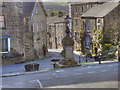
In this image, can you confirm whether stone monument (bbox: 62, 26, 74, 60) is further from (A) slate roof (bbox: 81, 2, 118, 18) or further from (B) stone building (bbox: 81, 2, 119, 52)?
(A) slate roof (bbox: 81, 2, 118, 18)

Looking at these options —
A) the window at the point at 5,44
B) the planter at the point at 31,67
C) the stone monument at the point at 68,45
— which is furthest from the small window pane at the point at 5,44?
the stone monument at the point at 68,45

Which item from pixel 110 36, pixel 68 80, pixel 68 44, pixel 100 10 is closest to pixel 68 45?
pixel 68 44

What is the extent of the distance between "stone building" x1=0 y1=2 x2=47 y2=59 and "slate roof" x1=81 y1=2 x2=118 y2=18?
9.22m

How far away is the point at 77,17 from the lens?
134ft

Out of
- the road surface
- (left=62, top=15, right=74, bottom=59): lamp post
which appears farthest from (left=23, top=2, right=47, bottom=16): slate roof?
the road surface

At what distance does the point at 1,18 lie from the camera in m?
28.5

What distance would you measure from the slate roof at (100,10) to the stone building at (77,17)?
1.13 metres

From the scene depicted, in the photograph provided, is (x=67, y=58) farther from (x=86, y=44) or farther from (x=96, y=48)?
(x=86, y=44)

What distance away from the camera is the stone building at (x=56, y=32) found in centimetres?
5066

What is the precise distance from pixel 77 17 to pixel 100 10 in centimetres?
610

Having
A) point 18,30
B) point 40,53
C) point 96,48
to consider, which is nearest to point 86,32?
point 96,48

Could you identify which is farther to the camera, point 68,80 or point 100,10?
point 100,10

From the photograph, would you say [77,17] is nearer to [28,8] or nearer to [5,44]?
[28,8]

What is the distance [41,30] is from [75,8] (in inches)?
362
